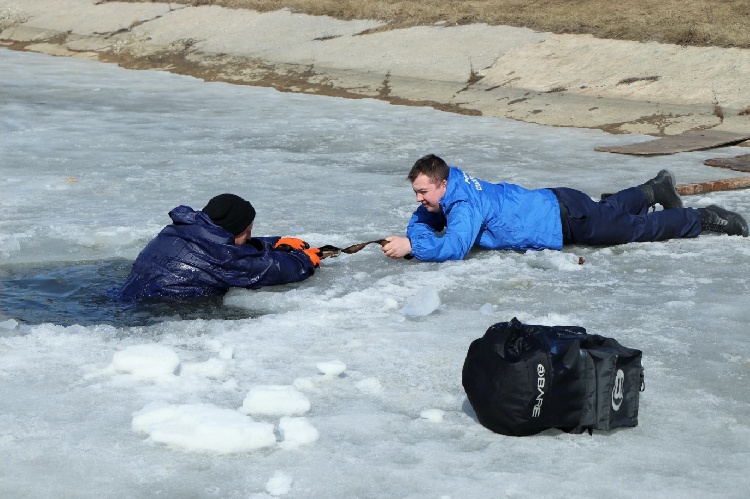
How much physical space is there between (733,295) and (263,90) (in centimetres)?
1011

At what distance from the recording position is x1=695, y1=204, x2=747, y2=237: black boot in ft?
24.6

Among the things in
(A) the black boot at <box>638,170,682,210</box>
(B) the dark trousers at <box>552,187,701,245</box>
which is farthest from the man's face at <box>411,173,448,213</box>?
(A) the black boot at <box>638,170,682,210</box>

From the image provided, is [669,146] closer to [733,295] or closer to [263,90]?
[733,295]

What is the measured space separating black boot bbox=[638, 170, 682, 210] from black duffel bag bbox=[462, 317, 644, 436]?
3.52 meters

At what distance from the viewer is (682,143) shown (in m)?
10.7

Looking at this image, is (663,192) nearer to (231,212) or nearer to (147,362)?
(231,212)

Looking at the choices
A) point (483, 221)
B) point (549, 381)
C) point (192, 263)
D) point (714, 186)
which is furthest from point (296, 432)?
point (714, 186)

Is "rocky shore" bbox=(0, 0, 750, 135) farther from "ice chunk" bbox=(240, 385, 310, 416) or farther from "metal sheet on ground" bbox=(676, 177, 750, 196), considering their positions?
"ice chunk" bbox=(240, 385, 310, 416)

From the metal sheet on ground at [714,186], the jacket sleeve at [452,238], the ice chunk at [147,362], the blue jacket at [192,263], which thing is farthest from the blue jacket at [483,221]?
the ice chunk at [147,362]

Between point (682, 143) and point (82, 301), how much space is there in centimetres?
643

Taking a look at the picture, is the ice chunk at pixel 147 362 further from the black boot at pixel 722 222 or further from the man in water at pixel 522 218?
the black boot at pixel 722 222

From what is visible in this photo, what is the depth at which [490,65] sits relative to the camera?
14.2 meters

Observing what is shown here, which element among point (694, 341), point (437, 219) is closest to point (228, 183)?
point (437, 219)

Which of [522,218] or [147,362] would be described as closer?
[147,362]
